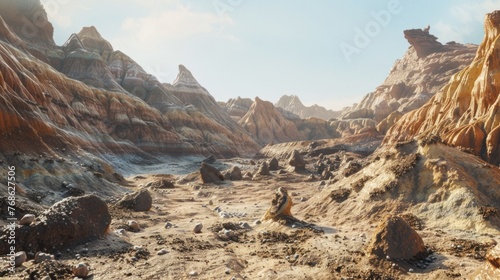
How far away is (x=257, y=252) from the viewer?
9.93 m

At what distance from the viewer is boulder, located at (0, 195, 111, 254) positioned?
8.31 meters

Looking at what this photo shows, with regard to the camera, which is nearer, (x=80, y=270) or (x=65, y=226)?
(x=80, y=270)

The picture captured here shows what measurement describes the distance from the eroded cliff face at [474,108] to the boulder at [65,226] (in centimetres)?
1788

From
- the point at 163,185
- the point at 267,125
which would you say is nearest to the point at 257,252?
the point at 163,185

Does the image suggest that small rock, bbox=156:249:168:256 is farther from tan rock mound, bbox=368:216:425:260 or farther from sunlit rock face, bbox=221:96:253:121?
sunlit rock face, bbox=221:96:253:121

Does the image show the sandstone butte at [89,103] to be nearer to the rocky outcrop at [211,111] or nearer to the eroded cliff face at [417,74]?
the rocky outcrop at [211,111]

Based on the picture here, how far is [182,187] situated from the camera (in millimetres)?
30484

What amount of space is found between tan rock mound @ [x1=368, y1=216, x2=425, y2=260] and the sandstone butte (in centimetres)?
1985

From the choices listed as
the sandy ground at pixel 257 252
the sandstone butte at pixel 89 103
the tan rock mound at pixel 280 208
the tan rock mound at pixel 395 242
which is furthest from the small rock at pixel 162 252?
the sandstone butte at pixel 89 103

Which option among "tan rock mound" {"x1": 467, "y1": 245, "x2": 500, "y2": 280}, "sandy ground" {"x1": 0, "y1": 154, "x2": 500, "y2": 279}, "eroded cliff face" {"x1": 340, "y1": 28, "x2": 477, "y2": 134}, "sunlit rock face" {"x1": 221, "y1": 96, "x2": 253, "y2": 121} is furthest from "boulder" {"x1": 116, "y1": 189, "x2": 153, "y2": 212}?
"sunlit rock face" {"x1": 221, "y1": 96, "x2": 253, "y2": 121}

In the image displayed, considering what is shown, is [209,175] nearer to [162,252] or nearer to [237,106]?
[162,252]

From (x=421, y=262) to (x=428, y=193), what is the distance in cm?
508

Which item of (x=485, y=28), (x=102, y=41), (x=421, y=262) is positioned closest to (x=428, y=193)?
(x=421, y=262)

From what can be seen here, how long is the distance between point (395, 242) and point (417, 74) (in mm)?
120809
